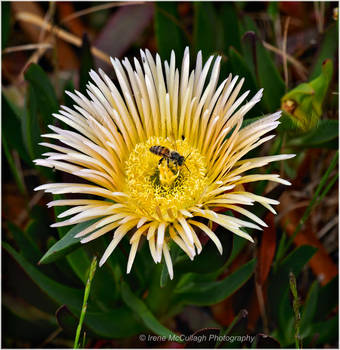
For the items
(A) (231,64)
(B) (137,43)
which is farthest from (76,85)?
(A) (231,64)

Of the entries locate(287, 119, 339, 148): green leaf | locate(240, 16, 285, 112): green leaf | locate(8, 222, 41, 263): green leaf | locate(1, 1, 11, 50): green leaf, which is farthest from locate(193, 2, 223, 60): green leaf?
locate(8, 222, 41, 263): green leaf

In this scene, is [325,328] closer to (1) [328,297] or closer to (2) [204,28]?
(1) [328,297]

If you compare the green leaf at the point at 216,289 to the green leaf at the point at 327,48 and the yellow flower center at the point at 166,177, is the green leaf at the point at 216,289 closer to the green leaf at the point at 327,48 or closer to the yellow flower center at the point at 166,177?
the yellow flower center at the point at 166,177

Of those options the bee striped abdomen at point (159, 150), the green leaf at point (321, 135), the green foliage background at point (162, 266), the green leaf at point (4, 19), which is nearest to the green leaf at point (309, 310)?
the green foliage background at point (162, 266)

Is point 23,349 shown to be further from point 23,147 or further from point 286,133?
point 286,133

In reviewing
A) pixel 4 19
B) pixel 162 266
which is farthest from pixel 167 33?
pixel 162 266

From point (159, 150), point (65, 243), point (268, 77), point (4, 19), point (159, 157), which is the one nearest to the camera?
point (65, 243)
